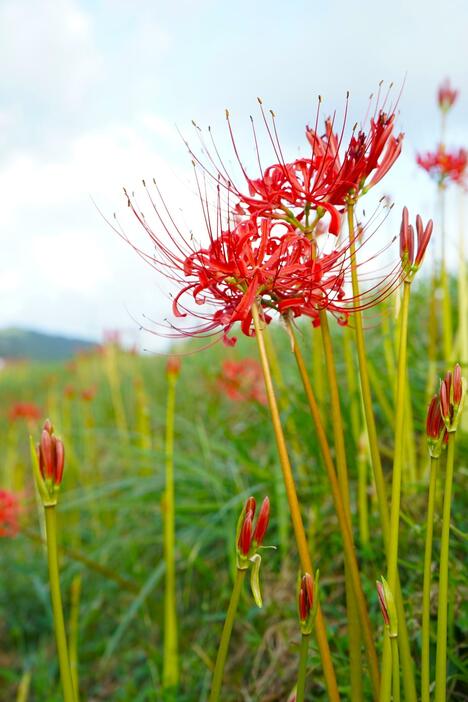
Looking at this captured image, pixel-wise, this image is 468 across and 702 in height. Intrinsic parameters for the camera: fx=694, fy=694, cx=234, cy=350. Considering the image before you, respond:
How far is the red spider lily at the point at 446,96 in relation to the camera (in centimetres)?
244

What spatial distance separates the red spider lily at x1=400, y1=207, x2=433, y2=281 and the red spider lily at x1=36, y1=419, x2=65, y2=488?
2.02ft

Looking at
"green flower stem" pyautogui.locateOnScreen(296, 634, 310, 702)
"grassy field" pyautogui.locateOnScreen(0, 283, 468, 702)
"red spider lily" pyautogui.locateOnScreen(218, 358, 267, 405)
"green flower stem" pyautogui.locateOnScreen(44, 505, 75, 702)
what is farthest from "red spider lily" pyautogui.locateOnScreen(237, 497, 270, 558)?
"red spider lily" pyautogui.locateOnScreen(218, 358, 267, 405)

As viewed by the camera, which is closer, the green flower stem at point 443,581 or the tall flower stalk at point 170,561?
the green flower stem at point 443,581

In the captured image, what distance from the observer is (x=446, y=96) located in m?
2.46

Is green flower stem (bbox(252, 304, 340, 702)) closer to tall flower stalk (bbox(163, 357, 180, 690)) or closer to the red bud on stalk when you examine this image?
the red bud on stalk

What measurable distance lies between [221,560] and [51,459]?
2.06m

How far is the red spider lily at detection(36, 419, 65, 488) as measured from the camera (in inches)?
41.4

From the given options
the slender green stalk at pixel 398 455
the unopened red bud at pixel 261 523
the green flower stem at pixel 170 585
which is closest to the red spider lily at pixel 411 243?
the slender green stalk at pixel 398 455

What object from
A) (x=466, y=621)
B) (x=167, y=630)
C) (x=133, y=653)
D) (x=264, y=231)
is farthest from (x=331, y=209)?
(x=133, y=653)

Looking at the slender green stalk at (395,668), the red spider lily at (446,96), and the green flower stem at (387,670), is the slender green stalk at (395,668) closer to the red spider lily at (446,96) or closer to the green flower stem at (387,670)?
→ the green flower stem at (387,670)

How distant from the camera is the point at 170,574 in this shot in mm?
2139

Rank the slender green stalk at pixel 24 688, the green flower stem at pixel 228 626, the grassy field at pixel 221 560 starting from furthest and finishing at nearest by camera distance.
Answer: the slender green stalk at pixel 24 688
the grassy field at pixel 221 560
the green flower stem at pixel 228 626

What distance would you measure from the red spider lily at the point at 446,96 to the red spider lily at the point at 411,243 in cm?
152

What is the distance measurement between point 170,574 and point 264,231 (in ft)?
4.55
